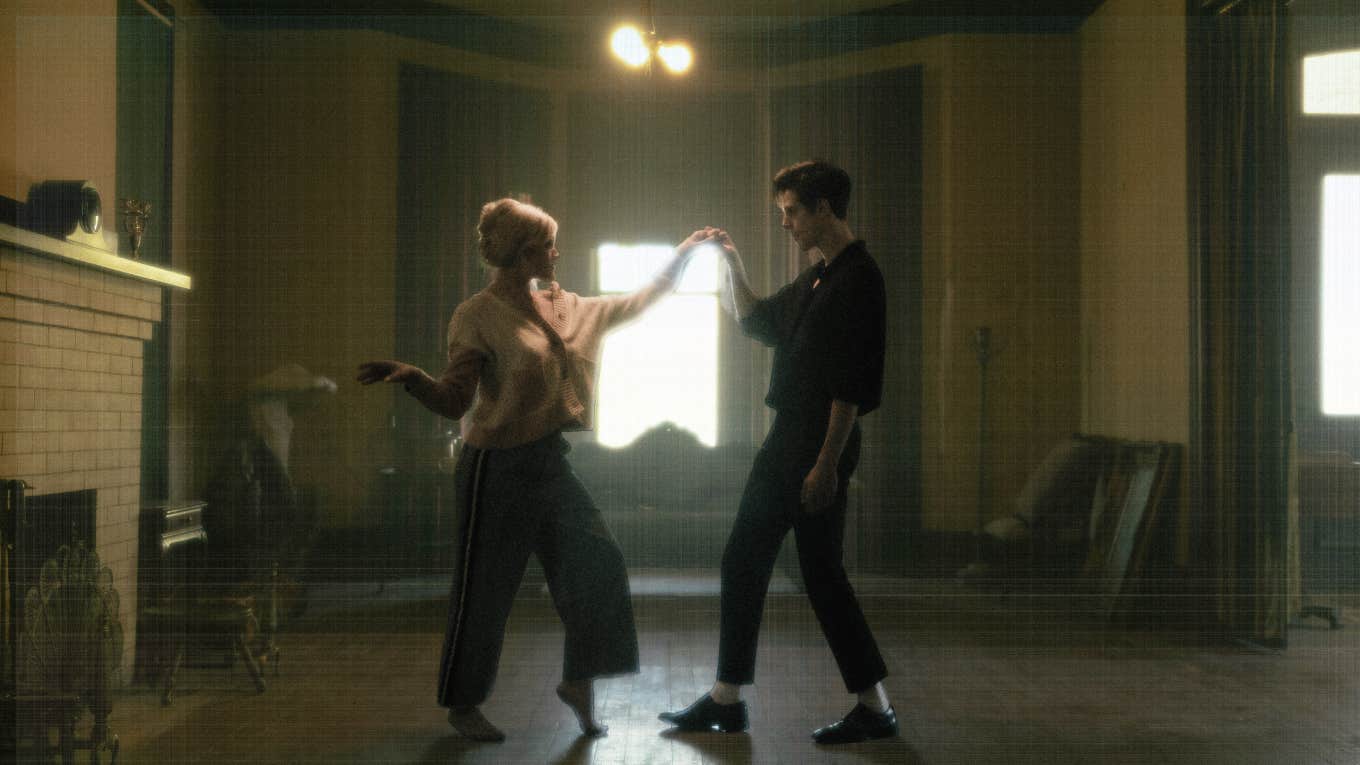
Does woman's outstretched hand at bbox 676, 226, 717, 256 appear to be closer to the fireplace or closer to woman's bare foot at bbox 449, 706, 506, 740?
woman's bare foot at bbox 449, 706, 506, 740

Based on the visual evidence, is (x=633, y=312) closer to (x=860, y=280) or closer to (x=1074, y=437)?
(x=860, y=280)

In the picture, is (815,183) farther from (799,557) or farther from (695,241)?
(799,557)

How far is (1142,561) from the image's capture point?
11.0ft

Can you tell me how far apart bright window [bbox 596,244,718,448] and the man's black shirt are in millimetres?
1434

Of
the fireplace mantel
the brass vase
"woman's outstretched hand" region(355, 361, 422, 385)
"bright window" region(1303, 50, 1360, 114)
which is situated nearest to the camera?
"woman's outstretched hand" region(355, 361, 422, 385)

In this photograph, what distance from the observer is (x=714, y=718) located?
2033 millimetres

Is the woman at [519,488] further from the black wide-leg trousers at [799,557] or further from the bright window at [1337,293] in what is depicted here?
the bright window at [1337,293]

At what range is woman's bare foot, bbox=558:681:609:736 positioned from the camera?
6.48ft

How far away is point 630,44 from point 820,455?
2.08 metres

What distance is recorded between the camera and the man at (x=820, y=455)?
191 cm

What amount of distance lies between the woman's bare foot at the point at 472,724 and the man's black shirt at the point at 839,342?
86 cm

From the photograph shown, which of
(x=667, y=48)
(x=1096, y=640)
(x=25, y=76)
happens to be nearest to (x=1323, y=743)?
(x=1096, y=640)

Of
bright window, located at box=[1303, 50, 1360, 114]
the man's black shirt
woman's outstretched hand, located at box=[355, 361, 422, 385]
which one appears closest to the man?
the man's black shirt

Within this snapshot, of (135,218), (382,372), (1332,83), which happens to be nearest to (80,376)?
(135,218)
